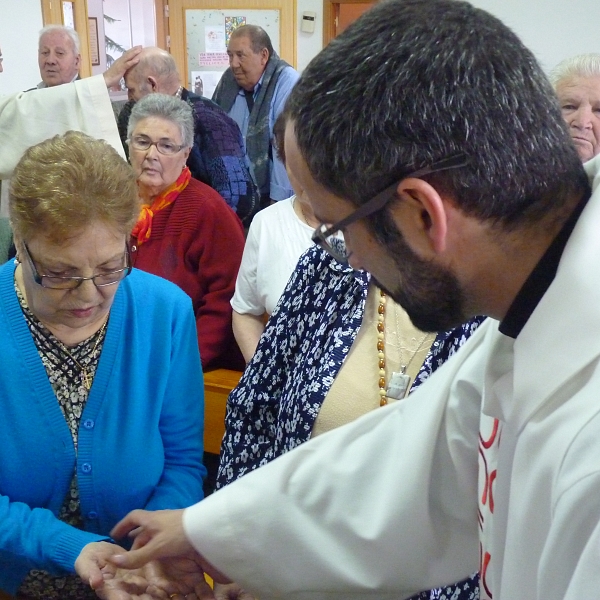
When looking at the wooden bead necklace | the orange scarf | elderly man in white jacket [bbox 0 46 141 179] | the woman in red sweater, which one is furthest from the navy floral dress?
elderly man in white jacket [bbox 0 46 141 179]

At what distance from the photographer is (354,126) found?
896 millimetres

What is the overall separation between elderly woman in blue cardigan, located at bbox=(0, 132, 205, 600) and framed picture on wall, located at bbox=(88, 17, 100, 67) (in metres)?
5.45

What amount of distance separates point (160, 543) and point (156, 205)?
1734 millimetres

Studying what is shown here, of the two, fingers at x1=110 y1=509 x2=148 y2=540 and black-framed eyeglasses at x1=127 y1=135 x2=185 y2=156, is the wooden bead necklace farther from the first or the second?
black-framed eyeglasses at x1=127 y1=135 x2=185 y2=156

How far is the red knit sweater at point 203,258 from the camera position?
9.02ft

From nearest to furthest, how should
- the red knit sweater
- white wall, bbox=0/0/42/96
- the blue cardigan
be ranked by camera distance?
the blue cardigan → the red knit sweater → white wall, bbox=0/0/42/96

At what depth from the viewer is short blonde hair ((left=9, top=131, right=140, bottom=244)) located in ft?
4.83

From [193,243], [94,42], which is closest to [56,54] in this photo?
[94,42]

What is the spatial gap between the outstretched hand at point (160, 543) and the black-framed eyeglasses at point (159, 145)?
1787 millimetres

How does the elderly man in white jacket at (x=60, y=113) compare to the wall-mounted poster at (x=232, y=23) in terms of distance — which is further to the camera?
the wall-mounted poster at (x=232, y=23)

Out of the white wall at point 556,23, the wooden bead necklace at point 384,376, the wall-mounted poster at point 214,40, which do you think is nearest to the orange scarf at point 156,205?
the wooden bead necklace at point 384,376

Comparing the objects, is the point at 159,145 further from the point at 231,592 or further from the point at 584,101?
the point at 231,592

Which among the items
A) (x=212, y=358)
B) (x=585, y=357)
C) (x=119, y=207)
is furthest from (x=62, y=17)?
(x=585, y=357)

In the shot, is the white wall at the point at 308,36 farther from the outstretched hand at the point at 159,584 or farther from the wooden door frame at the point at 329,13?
the outstretched hand at the point at 159,584
